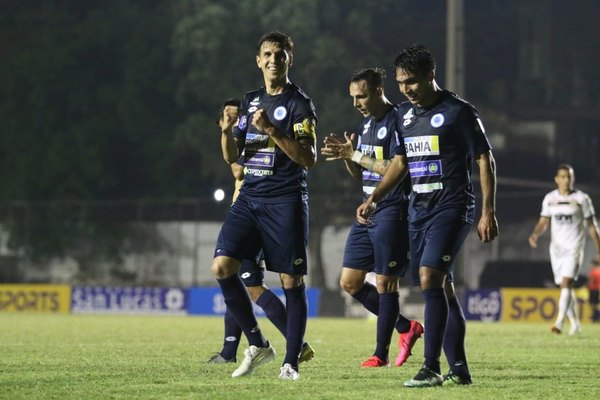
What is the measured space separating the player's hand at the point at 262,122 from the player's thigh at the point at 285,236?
73cm

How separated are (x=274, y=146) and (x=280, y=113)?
9.8 inches

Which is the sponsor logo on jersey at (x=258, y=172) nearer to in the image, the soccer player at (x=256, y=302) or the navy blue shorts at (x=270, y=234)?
the navy blue shorts at (x=270, y=234)

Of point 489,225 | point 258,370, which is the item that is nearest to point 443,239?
point 489,225

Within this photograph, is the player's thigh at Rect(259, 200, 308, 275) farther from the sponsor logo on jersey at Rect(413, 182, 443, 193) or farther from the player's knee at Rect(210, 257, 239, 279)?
the sponsor logo on jersey at Rect(413, 182, 443, 193)

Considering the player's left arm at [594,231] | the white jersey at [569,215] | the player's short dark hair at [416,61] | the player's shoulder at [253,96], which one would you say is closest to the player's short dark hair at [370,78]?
the player's shoulder at [253,96]

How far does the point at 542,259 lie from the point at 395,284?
855 inches

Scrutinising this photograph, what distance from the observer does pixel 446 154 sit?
9695mm

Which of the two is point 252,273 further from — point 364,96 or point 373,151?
point 364,96

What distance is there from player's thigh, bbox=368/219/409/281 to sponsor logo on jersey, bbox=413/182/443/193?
224cm

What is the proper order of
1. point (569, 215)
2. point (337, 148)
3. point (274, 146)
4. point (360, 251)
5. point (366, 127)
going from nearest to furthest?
point (274, 146), point (337, 148), point (366, 127), point (360, 251), point (569, 215)

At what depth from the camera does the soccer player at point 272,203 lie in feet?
32.8

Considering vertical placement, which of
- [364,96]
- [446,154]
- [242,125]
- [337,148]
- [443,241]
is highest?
[364,96]

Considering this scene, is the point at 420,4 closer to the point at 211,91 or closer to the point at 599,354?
the point at 211,91

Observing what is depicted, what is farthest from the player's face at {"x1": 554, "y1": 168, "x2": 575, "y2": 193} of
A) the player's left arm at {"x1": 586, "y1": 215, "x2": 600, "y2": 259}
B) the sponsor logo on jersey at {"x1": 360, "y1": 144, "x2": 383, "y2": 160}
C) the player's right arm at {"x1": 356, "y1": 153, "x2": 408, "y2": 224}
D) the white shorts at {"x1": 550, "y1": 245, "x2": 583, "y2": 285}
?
the player's right arm at {"x1": 356, "y1": 153, "x2": 408, "y2": 224}
